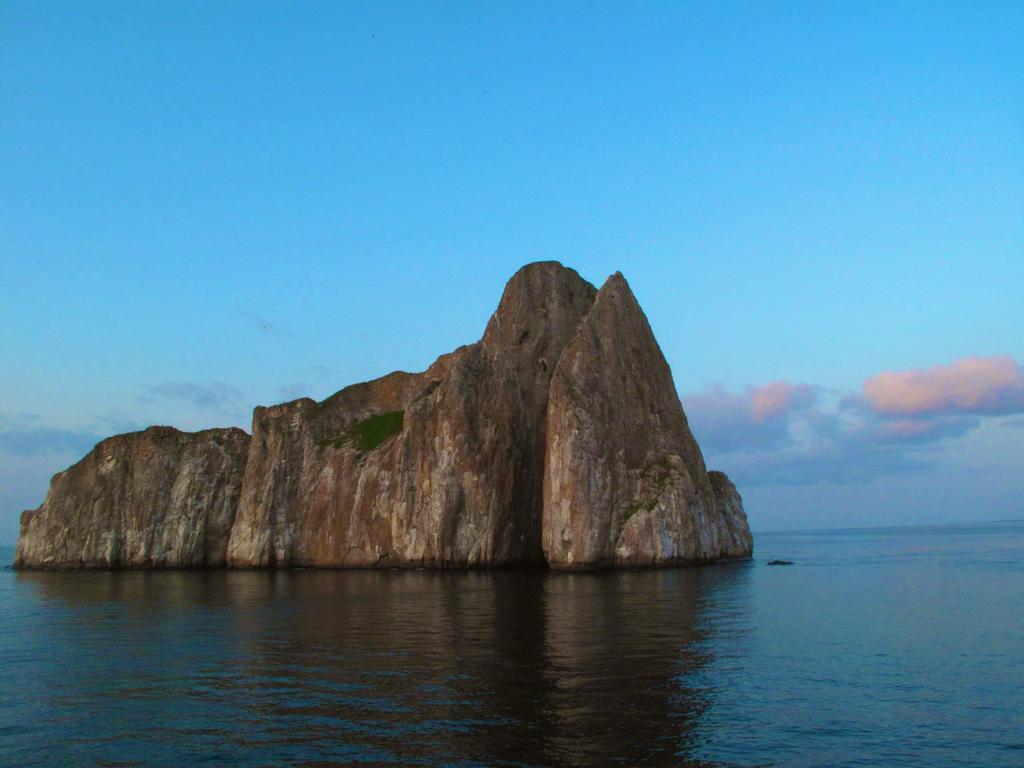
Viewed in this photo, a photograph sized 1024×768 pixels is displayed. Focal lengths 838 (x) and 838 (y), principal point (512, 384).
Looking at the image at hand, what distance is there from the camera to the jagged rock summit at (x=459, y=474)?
80.3m

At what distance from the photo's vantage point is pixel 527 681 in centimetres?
2614

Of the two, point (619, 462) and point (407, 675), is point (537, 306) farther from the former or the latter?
point (407, 675)

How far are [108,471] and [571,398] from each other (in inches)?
2713

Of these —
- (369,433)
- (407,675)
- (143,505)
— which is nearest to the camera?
(407,675)

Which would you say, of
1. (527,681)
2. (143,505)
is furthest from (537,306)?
(527,681)

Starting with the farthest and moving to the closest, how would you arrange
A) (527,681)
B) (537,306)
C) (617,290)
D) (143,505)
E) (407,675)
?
(143,505) → (537,306) → (617,290) → (407,675) → (527,681)

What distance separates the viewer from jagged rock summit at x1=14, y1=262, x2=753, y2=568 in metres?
80.3

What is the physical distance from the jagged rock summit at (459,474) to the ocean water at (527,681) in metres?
27.7

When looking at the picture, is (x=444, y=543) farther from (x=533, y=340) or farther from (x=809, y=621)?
(x=809, y=621)

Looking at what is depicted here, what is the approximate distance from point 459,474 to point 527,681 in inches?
2439

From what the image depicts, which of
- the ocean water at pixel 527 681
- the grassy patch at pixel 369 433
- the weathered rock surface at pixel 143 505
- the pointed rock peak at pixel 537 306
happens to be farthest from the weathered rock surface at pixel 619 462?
the weathered rock surface at pixel 143 505

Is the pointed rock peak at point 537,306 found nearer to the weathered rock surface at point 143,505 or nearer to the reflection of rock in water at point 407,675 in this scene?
the weathered rock surface at point 143,505

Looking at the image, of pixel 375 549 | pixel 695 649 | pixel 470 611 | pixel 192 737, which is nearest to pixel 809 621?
pixel 695 649

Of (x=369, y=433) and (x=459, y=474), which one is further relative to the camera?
(x=369, y=433)
